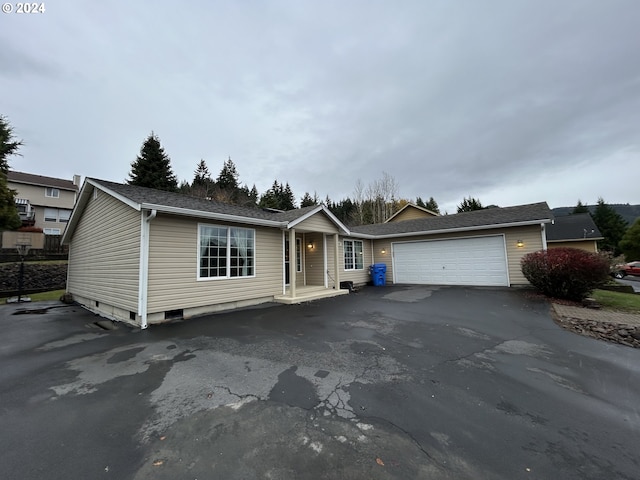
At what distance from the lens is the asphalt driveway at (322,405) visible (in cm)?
203

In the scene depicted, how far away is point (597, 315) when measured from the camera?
6.56 meters

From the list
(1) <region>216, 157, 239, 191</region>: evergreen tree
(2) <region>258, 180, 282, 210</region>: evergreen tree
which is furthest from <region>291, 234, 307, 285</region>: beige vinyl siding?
(1) <region>216, 157, 239, 191</region>: evergreen tree

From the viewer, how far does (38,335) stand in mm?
6062

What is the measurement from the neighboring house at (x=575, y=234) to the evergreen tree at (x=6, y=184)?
36.3 m

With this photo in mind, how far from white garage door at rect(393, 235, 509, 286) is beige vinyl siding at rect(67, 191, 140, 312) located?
12.5m

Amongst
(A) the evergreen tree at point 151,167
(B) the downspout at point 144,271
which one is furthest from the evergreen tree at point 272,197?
(B) the downspout at point 144,271

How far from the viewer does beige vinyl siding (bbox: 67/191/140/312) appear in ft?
22.1

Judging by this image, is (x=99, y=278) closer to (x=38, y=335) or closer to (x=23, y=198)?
(x=38, y=335)

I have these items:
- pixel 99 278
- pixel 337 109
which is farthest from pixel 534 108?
pixel 99 278

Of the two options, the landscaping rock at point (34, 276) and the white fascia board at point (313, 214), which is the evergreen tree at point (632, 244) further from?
the landscaping rock at point (34, 276)

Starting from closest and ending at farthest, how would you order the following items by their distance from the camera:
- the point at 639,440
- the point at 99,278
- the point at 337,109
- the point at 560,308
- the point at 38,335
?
the point at 639,440
the point at 38,335
the point at 560,308
the point at 99,278
the point at 337,109

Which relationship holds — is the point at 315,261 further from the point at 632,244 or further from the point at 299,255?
the point at 632,244

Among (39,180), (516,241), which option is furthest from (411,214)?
(39,180)

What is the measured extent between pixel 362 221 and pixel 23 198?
36859 mm
